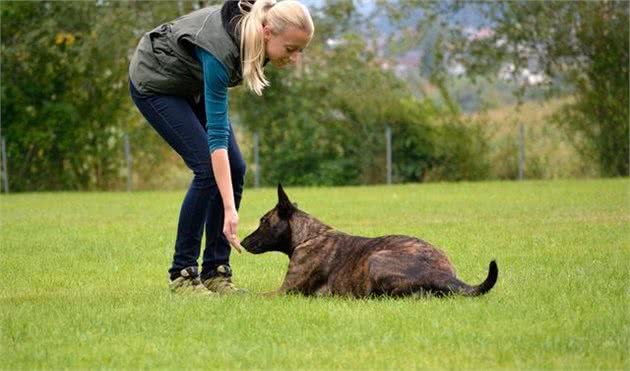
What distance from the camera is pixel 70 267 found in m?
9.91

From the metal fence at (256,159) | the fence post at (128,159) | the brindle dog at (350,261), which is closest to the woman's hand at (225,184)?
the brindle dog at (350,261)

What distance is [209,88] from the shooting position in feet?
22.7

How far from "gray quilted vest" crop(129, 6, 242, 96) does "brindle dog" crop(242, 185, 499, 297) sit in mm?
1005

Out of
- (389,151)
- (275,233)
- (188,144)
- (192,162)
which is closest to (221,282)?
(275,233)

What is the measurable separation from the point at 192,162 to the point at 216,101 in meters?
0.83

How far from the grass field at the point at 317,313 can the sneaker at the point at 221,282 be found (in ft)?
1.03

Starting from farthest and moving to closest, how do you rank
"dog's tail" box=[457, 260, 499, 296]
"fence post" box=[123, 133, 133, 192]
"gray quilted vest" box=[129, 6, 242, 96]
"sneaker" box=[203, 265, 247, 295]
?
"fence post" box=[123, 133, 133, 192], "sneaker" box=[203, 265, 247, 295], "gray quilted vest" box=[129, 6, 242, 96], "dog's tail" box=[457, 260, 499, 296]

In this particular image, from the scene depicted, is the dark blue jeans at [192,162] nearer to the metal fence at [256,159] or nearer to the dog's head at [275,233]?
the dog's head at [275,233]

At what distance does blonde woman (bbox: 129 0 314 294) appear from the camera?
22.7 ft

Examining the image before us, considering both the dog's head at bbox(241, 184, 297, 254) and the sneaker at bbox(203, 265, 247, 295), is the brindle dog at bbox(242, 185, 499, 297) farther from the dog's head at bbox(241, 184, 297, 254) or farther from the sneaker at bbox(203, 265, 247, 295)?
the sneaker at bbox(203, 265, 247, 295)

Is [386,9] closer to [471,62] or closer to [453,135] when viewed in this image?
[471,62]

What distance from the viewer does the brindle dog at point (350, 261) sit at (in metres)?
7.14

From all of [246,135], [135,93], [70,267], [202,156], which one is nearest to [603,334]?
[202,156]


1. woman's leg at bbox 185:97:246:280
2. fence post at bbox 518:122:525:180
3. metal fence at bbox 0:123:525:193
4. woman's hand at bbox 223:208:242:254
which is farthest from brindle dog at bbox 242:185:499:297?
fence post at bbox 518:122:525:180
